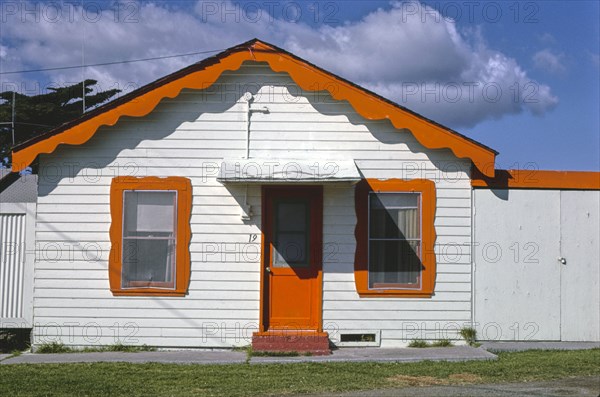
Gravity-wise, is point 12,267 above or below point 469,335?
above

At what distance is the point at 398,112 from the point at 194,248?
3798mm

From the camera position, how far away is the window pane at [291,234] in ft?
41.6

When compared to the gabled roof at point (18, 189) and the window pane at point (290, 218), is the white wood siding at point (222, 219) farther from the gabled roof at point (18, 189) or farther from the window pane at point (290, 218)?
the gabled roof at point (18, 189)

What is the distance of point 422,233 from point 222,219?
314cm

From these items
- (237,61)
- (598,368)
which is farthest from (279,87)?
(598,368)

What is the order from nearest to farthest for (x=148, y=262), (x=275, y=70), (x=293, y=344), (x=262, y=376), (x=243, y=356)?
1. (x=262, y=376)
2. (x=243, y=356)
3. (x=293, y=344)
4. (x=275, y=70)
5. (x=148, y=262)

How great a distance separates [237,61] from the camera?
12453mm

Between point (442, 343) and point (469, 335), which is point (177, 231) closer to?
point (442, 343)

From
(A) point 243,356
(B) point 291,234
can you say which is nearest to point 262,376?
(A) point 243,356

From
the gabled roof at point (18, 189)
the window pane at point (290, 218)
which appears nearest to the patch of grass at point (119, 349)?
the window pane at point (290, 218)

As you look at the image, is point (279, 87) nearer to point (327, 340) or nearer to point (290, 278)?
point (290, 278)

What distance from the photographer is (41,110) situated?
35906mm

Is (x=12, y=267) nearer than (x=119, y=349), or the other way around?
(x=119, y=349)

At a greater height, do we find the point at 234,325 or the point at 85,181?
the point at 85,181
